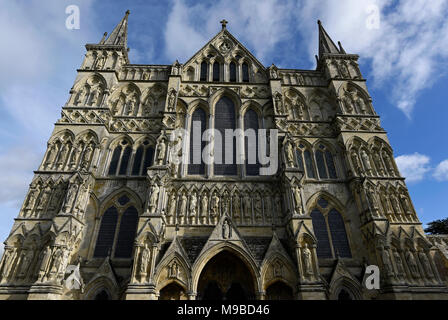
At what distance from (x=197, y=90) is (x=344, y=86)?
1102 cm

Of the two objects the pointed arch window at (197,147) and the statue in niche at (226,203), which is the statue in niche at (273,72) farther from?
the statue in niche at (226,203)

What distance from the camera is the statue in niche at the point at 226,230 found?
40.5 ft

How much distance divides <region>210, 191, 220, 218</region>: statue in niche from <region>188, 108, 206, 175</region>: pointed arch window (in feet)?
6.35

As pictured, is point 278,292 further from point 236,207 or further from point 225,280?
point 236,207

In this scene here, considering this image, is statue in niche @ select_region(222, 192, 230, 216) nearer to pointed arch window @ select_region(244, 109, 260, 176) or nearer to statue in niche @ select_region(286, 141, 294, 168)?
pointed arch window @ select_region(244, 109, 260, 176)

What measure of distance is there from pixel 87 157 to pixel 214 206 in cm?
806

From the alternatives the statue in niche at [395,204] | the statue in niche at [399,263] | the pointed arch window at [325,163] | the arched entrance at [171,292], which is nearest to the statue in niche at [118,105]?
the arched entrance at [171,292]

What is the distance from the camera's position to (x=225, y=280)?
12680 mm

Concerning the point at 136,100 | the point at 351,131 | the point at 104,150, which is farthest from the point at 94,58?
the point at 351,131

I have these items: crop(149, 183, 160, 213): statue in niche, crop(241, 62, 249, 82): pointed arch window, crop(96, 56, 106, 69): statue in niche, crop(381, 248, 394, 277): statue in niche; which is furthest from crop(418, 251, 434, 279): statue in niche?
crop(96, 56, 106, 69): statue in niche

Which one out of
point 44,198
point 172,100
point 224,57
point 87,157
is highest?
point 224,57

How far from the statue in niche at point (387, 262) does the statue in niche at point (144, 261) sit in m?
11.4

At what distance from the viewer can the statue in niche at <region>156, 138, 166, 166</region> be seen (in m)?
14.3

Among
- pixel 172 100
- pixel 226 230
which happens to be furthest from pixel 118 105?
pixel 226 230
